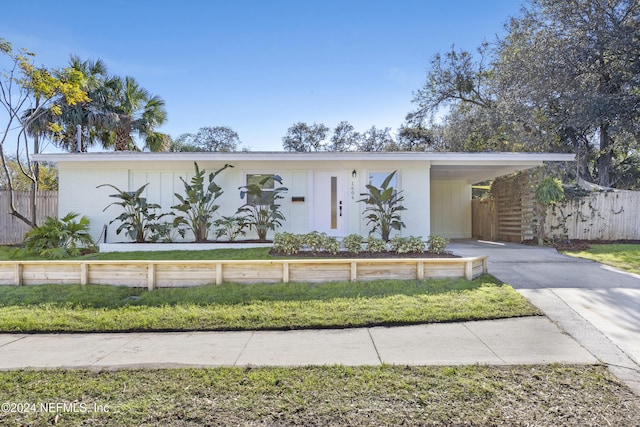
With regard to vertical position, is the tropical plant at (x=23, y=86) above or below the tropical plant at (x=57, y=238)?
above

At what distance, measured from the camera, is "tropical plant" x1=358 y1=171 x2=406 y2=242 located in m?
8.90

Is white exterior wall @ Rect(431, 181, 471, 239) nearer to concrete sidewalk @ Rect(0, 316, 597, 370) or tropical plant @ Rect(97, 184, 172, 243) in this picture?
tropical plant @ Rect(97, 184, 172, 243)

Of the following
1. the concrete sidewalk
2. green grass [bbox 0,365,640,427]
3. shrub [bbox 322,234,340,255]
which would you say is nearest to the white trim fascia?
shrub [bbox 322,234,340,255]

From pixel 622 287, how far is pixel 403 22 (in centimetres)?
930

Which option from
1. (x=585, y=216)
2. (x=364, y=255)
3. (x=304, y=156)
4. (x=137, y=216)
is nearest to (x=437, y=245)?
(x=364, y=255)

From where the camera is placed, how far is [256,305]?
190 inches

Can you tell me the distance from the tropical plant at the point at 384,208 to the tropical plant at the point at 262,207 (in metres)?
2.32

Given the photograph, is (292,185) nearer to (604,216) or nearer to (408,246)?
(408,246)

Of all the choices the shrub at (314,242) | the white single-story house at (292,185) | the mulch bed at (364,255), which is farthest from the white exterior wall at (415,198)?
the shrub at (314,242)

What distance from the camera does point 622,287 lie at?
5.59m

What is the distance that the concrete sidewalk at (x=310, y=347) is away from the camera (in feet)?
10.5

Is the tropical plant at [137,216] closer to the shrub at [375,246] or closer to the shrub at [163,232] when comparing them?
the shrub at [163,232]

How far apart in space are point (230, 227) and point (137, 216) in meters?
2.55

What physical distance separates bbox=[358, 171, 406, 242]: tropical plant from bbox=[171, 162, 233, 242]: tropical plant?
13.2 feet
